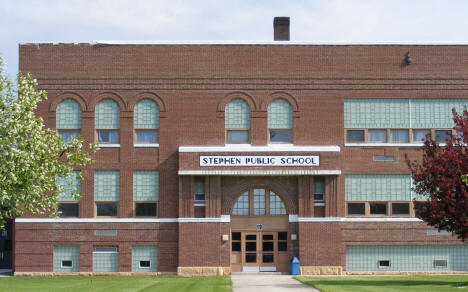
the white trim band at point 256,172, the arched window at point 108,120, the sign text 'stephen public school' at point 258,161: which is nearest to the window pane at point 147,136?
the arched window at point 108,120

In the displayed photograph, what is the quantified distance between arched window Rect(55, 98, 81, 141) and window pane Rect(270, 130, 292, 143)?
31.4 ft

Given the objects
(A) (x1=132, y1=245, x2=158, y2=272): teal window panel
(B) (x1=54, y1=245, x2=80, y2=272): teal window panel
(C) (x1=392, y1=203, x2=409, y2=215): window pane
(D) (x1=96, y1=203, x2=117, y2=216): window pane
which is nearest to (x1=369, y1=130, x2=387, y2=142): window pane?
(C) (x1=392, y1=203, x2=409, y2=215): window pane

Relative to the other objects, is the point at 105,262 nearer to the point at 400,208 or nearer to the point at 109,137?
the point at 109,137

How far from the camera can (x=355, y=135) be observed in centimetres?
Answer: 3650

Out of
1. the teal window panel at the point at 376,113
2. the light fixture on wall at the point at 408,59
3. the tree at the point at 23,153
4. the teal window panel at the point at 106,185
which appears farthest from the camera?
the teal window panel at the point at 376,113

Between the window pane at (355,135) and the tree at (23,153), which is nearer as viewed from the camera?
the tree at (23,153)

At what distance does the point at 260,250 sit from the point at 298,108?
23.9ft

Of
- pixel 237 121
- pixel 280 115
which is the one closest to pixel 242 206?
pixel 237 121

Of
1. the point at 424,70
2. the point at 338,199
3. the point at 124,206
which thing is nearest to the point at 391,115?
the point at 424,70

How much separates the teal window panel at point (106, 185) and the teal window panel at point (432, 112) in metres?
15.0

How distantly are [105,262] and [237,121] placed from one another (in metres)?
9.48

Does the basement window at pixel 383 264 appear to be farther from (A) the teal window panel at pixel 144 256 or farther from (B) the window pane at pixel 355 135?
(A) the teal window panel at pixel 144 256

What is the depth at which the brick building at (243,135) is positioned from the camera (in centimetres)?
3569

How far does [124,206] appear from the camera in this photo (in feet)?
117
